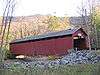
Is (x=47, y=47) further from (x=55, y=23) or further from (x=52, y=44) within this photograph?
(x=55, y=23)

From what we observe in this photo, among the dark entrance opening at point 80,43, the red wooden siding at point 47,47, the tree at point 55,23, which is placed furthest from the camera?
the tree at point 55,23

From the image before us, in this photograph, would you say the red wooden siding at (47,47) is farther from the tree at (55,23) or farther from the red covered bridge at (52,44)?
the tree at (55,23)

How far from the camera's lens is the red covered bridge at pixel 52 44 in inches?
1110

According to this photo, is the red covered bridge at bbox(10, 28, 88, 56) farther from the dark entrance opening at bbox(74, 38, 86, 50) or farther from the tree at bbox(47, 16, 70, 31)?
the tree at bbox(47, 16, 70, 31)

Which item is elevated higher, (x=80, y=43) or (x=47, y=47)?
(x=80, y=43)

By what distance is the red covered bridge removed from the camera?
92.5 feet

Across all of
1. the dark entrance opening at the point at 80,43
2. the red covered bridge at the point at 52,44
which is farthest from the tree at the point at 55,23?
the dark entrance opening at the point at 80,43

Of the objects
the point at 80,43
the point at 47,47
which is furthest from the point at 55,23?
the point at 47,47

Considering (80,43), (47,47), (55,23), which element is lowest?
(47,47)

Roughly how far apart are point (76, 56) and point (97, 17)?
19801 mm

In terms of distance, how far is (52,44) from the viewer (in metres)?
28.8

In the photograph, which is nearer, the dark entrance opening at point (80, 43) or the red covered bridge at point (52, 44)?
the red covered bridge at point (52, 44)

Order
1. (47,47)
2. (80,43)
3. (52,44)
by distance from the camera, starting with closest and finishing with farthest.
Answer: (52,44)
(47,47)
(80,43)

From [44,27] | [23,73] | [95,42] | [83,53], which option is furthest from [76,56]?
[44,27]
